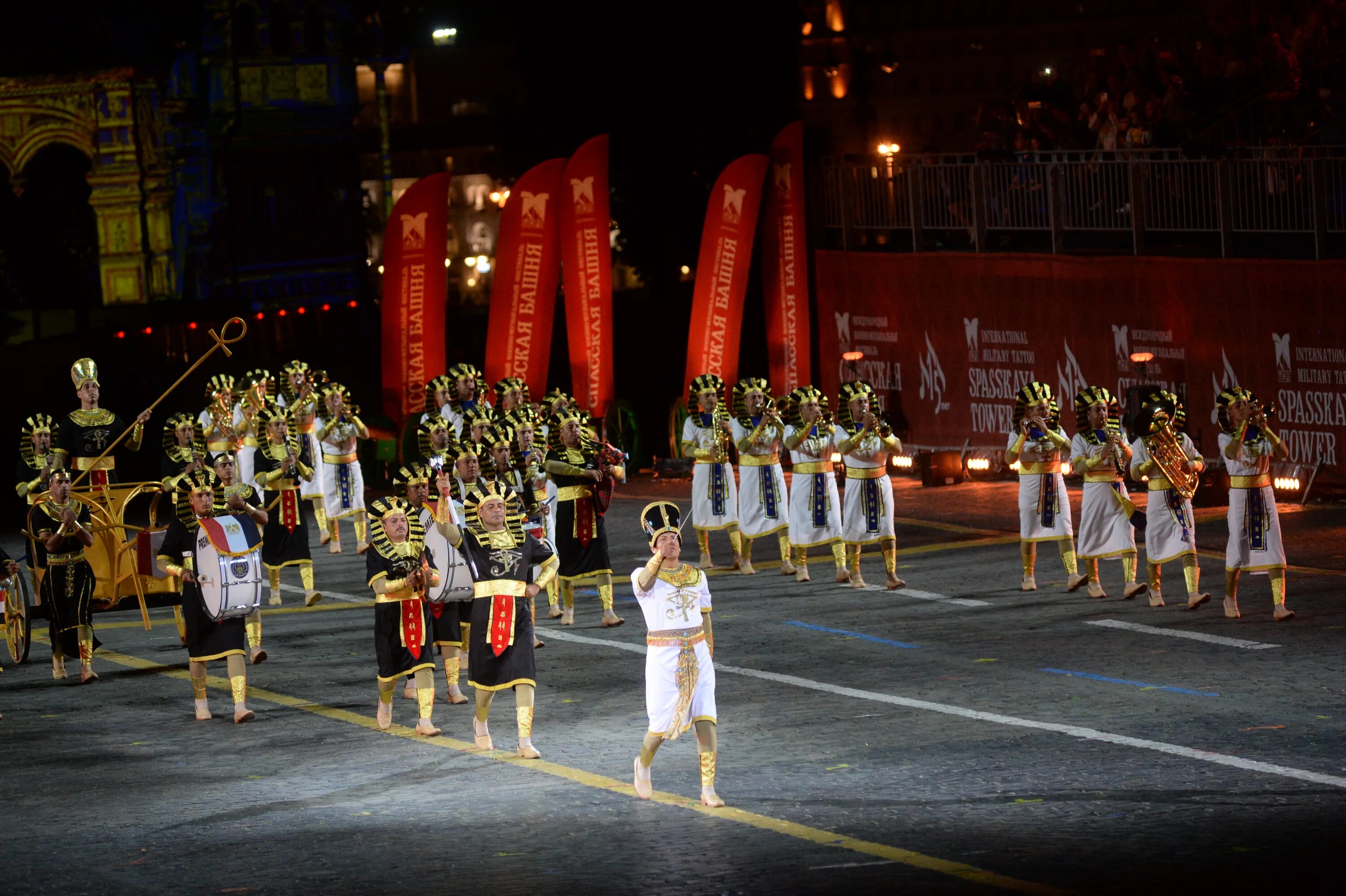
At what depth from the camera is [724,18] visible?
35781 millimetres

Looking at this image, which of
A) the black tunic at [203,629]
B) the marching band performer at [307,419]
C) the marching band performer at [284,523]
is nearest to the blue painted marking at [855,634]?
the black tunic at [203,629]

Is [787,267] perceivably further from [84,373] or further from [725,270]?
[84,373]

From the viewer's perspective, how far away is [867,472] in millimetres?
18734

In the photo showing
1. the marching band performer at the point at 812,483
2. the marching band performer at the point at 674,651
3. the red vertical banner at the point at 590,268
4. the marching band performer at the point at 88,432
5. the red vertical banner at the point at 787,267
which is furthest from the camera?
the red vertical banner at the point at 590,268

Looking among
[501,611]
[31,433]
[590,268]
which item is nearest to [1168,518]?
[501,611]

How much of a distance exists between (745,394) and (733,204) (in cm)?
834

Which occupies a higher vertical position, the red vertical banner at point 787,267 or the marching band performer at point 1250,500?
the red vertical banner at point 787,267

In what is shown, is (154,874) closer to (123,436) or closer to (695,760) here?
(695,760)

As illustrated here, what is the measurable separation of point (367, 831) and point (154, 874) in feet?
3.80

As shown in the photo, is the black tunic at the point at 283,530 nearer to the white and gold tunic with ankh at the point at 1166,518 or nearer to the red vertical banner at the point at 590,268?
the white and gold tunic with ankh at the point at 1166,518

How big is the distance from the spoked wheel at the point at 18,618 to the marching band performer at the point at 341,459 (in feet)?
20.1

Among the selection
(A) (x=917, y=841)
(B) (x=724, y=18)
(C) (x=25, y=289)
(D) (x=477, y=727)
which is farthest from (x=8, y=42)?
(A) (x=917, y=841)

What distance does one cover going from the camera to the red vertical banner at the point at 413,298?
29.2m

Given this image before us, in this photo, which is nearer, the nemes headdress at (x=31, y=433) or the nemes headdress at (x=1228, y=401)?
the nemes headdress at (x=1228, y=401)
